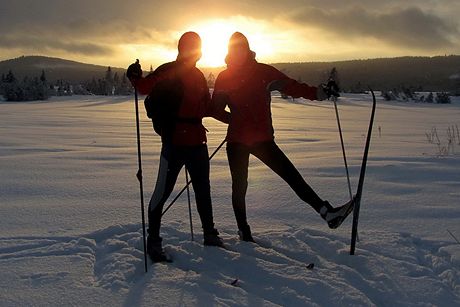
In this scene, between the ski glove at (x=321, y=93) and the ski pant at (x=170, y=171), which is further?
the ski glove at (x=321, y=93)

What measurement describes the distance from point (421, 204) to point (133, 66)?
10.5ft

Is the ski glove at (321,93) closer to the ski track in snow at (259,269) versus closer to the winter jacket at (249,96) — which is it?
the winter jacket at (249,96)

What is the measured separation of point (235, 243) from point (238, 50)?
Result: 154 cm

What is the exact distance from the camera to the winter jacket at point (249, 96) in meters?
3.71

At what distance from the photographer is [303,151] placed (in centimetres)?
866

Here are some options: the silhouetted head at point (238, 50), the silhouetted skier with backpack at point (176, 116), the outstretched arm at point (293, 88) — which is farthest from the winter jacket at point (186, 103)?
the outstretched arm at point (293, 88)

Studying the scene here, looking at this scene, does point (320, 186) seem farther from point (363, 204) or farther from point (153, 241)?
point (153, 241)

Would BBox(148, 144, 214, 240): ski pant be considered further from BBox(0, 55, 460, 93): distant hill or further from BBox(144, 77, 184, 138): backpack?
BBox(0, 55, 460, 93): distant hill

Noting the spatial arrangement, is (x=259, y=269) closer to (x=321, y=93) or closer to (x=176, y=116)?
(x=176, y=116)

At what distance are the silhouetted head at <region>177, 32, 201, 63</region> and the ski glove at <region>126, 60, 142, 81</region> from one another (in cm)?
37

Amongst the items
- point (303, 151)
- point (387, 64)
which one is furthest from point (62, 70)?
point (303, 151)

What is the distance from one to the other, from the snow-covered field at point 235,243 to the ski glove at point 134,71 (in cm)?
131

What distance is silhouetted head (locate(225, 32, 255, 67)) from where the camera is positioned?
143 inches

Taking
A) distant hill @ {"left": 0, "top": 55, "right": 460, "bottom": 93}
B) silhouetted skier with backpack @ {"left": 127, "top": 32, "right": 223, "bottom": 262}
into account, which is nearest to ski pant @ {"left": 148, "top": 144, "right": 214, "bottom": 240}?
→ silhouetted skier with backpack @ {"left": 127, "top": 32, "right": 223, "bottom": 262}
